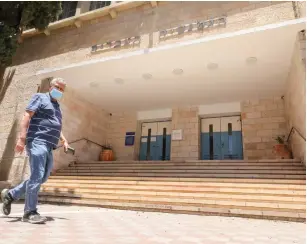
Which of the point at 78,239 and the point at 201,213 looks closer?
the point at 78,239

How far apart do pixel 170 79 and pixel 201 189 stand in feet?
14.7

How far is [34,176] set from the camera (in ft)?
9.58

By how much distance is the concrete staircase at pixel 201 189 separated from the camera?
4.35 metres

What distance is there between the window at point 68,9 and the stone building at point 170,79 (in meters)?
0.74

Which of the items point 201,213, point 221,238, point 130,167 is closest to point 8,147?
point 130,167

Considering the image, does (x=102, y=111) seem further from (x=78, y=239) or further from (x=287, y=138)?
(x=78, y=239)

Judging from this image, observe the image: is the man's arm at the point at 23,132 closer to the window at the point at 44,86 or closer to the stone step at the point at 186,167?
the stone step at the point at 186,167

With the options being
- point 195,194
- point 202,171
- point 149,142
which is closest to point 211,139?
point 149,142

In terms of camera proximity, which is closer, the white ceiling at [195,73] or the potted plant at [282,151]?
the white ceiling at [195,73]

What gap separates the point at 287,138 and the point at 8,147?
9342mm

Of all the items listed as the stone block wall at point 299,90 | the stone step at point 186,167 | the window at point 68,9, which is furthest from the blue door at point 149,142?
the window at point 68,9

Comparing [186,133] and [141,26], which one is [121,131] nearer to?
[186,133]

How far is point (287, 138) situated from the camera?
870 cm

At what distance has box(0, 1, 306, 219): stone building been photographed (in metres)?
6.90
